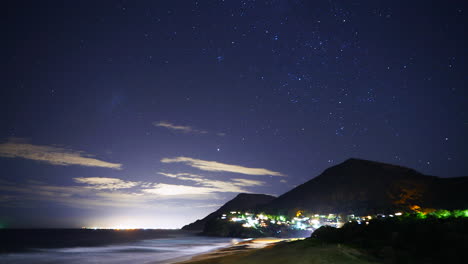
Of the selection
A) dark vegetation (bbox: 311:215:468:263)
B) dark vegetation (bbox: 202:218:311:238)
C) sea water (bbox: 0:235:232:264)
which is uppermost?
dark vegetation (bbox: 311:215:468:263)

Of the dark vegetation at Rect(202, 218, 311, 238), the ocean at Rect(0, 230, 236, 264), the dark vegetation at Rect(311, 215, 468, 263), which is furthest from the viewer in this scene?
the dark vegetation at Rect(202, 218, 311, 238)

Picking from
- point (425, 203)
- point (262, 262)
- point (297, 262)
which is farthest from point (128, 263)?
point (425, 203)

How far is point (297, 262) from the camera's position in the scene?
1550 centimetres

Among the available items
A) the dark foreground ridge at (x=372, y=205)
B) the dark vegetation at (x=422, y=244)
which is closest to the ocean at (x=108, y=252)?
the dark vegetation at (x=422, y=244)

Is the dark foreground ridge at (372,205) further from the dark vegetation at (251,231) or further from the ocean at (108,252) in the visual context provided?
the ocean at (108,252)

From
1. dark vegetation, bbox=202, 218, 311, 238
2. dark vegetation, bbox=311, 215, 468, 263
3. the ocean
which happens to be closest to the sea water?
the ocean

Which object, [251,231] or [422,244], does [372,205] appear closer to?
[251,231]

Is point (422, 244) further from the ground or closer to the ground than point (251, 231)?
further from the ground

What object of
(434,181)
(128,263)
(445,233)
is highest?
(434,181)

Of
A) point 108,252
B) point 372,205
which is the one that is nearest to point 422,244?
point 108,252

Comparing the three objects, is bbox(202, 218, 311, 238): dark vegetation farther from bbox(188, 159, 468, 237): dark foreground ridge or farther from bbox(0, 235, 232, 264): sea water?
bbox(0, 235, 232, 264): sea water

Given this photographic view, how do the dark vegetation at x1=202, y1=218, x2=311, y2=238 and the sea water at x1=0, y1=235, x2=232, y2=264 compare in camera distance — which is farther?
the dark vegetation at x1=202, y1=218, x2=311, y2=238

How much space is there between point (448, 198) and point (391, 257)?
576 feet

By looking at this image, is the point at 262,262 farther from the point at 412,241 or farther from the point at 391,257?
the point at 412,241
